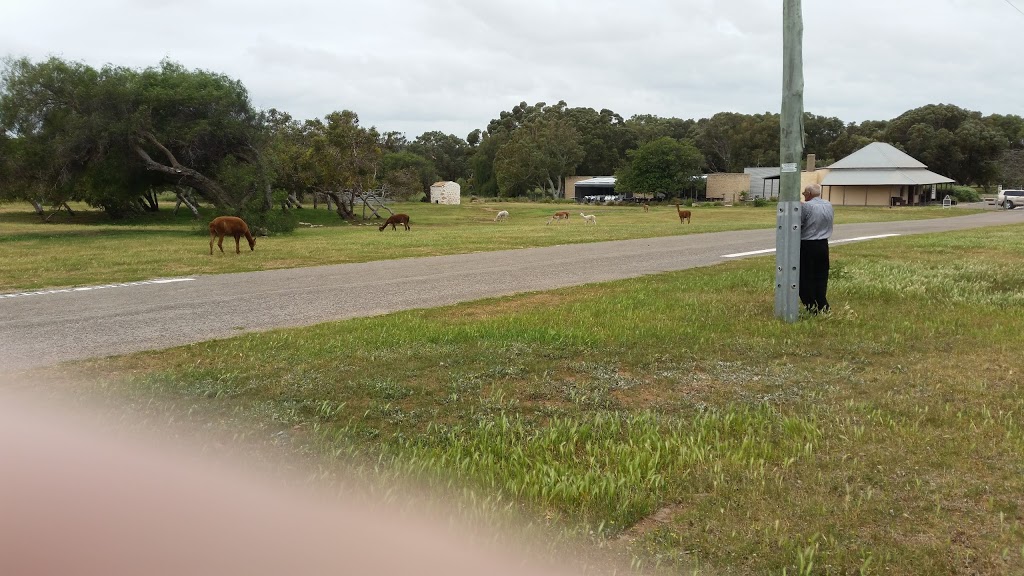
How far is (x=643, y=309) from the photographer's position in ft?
34.6

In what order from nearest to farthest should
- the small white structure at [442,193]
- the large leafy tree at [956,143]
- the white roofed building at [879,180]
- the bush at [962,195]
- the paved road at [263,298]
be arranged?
1. the paved road at [263,298]
2. the white roofed building at [879,180]
3. the bush at [962,195]
4. the large leafy tree at [956,143]
5. the small white structure at [442,193]

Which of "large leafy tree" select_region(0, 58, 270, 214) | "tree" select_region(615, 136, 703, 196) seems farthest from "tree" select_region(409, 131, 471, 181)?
"large leafy tree" select_region(0, 58, 270, 214)

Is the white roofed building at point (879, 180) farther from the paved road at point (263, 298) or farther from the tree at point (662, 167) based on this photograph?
the paved road at point (263, 298)

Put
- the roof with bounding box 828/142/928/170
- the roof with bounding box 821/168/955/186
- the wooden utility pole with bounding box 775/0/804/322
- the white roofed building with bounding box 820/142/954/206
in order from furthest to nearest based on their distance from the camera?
the roof with bounding box 828/142/928/170
the white roofed building with bounding box 820/142/954/206
the roof with bounding box 821/168/955/186
the wooden utility pole with bounding box 775/0/804/322

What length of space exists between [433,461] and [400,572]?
127 centimetres

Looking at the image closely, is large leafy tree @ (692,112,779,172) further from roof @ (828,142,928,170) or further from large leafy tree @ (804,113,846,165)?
roof @ (828,142,928,170)

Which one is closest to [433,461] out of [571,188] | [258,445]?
[258,445]

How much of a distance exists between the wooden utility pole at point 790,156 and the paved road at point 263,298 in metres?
4.92

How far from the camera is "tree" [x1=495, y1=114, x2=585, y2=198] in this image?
103m

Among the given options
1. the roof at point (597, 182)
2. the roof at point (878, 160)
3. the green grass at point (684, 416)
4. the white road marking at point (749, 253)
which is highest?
the roof at point (878, 160)

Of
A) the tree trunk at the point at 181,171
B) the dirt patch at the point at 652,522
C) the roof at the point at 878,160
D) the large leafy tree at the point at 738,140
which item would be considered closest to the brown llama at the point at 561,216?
the tree trunk at the point at 181,171

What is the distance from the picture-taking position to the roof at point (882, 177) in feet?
239

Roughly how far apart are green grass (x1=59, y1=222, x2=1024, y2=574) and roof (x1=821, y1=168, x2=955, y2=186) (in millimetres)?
70037

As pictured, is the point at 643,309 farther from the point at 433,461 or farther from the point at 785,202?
the point at 433,461
